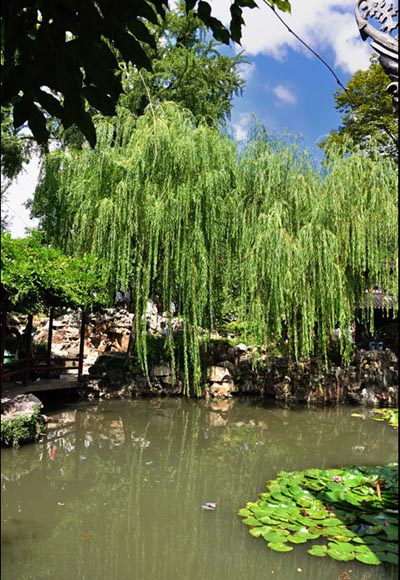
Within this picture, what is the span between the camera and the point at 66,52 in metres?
1.26

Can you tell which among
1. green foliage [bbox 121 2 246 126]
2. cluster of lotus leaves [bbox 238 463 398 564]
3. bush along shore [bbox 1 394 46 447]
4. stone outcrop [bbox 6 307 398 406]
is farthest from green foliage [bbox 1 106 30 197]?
cluster of lotus leaves [bbox 238 463 398 564]

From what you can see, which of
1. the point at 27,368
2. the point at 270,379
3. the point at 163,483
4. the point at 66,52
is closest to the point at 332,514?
the point at 163,483

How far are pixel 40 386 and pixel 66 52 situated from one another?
23.6 ft

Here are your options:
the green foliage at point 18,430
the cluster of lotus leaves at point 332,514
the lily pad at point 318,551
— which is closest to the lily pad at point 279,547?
the cluster of lotus leaves at point 332,514

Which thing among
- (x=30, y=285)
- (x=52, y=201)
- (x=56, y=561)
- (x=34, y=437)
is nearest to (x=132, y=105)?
(x=52, y=201)

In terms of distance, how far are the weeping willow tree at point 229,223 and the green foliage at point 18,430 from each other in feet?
7.51

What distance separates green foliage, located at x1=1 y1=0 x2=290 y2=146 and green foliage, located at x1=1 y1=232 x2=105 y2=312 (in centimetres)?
471

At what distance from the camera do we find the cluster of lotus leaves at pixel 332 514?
340 centimetres

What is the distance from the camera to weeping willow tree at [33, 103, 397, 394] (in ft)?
24.8

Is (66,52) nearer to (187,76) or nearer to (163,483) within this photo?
(163,483)

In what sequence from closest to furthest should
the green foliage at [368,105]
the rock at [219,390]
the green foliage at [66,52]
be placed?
the green foliage at [66,52], the rock at [219,390], the green foliage at [368,105]

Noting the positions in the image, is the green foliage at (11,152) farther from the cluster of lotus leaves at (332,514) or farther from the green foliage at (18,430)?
the cluster of lotus leaves at (332,514)

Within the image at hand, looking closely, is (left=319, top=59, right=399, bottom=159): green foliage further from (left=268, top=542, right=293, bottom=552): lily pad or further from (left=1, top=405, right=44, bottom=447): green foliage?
(left=268, top=542, right=293, bottom=552): lily pad

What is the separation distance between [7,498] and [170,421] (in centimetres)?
348
